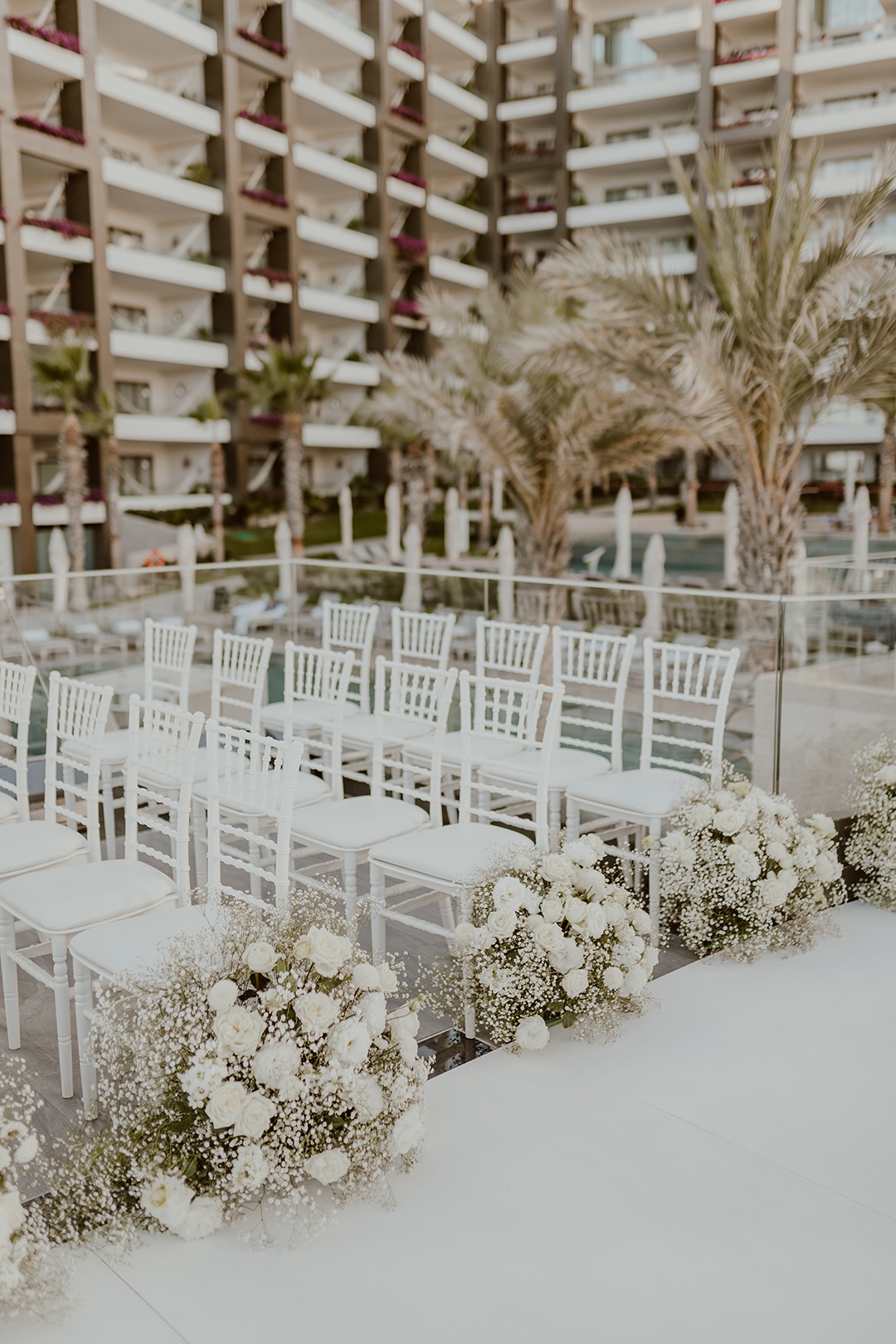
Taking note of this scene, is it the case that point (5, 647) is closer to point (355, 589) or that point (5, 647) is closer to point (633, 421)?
point (355, 589)

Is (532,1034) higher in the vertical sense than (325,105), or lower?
lower

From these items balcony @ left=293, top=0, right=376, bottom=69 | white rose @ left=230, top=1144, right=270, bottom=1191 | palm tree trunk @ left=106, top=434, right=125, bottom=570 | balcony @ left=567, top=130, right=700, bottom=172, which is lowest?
white rose @ left=230, top=1144, right=270, bottom=1191

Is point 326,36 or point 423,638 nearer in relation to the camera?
point 423,638

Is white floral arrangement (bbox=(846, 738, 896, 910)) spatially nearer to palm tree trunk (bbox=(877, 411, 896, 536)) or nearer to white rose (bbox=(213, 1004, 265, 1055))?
white rose (bbox=(213, 1004, 265, 1055))

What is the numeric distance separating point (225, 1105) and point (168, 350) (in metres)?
23.9

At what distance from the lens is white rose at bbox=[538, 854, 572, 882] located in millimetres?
3723

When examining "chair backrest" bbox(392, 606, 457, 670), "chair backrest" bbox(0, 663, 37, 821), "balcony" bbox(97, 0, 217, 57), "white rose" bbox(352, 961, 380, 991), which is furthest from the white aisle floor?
"balcony" bbox(97, 0, 217, 57)

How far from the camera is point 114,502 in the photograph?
23.2m

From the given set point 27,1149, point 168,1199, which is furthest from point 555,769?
point 27,1149

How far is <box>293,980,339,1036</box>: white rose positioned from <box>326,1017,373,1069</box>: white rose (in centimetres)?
3

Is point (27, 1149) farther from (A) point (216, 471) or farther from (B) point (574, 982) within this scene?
(A) point (216, 471)

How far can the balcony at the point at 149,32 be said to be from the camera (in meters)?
22.9

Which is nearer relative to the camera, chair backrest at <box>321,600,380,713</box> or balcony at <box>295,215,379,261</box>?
chair backrest at <box>321,600,380,713</box>

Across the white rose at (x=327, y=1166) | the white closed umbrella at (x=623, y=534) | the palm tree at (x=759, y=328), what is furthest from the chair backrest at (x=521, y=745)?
the white closed umbrella at (x=623, y=534)
